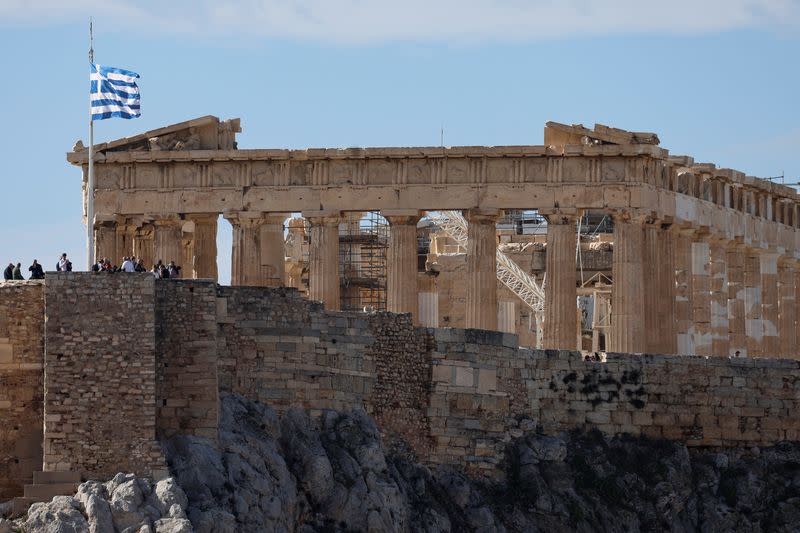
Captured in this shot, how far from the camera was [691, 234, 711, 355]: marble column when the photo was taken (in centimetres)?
→ 8812

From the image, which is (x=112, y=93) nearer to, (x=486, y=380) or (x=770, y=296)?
(x=486, y=380)

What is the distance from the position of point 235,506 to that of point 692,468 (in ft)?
55.4

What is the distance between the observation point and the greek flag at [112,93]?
69750mm

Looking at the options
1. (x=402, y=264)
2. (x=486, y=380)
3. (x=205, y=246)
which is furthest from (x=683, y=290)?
(x=486, y=380)

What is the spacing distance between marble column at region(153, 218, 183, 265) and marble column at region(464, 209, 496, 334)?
8.98 meters

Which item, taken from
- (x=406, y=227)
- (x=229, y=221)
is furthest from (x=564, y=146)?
(x=229, y=221)

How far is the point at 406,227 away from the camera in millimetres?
85062

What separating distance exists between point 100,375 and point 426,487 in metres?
11.5

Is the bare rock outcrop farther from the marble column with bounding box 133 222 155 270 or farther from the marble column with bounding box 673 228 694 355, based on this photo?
the marble column with bounding box 673 228 694 355

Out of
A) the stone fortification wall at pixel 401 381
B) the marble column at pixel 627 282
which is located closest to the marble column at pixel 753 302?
the marble column at pixel 627 282

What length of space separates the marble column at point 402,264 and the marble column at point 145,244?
7.52m

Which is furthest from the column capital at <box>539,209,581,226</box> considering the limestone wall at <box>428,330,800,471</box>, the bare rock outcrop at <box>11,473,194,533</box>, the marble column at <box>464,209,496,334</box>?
the bare rock outcrop at <box>11,473,194,533</box>

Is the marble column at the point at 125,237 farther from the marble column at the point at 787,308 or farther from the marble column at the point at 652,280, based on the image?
the marble column at the point at 787,308

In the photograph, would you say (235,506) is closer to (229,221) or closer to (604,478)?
(604,478)
